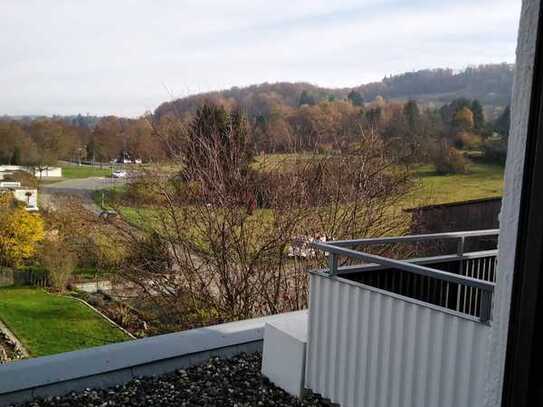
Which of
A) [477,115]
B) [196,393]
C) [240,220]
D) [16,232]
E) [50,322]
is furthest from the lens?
[16,232]

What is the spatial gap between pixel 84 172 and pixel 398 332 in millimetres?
13744

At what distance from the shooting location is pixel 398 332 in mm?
2764

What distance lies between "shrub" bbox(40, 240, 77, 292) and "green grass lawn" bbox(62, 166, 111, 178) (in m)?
1.99

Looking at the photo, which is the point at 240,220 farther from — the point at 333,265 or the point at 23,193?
the point at 23,193

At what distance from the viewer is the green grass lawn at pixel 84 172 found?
1188 centimetres

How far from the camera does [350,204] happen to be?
7723 millimetres

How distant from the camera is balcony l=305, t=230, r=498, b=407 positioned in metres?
2.45

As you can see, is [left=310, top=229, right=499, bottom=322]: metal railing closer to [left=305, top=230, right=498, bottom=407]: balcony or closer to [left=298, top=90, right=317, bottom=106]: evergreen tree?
[left=305, top=230, right=498, bottom=407]: balcony

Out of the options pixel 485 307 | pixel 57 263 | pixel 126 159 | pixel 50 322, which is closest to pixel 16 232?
pixel 57 263

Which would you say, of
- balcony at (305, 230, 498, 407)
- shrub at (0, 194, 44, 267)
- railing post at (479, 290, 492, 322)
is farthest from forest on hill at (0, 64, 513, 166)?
shrub at (0, 194, 44, 267)

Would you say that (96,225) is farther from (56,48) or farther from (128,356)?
(56,48)

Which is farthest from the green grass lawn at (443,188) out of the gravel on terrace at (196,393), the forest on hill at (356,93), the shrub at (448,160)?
the gravel on terrace at (196,393)

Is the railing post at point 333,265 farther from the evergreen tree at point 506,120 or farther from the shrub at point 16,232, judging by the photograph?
the shrub at point 16,232

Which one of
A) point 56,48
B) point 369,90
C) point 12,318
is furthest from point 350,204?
point 12,318
